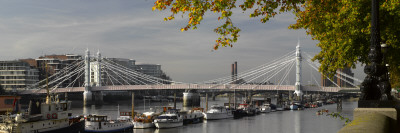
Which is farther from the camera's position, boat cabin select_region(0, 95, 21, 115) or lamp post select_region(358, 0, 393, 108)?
boat cabin select_region(0, 95, 21, 115)

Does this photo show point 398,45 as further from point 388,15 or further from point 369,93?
point 369,93

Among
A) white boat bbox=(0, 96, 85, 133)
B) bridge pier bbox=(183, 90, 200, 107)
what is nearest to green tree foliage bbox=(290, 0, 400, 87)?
white boat bbox=(0, 96, 85, 133)

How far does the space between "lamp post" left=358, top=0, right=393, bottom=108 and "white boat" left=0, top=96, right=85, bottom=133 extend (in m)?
37.1

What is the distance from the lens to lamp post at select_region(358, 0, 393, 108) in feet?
34.8

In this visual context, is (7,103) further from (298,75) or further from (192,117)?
(298,75)

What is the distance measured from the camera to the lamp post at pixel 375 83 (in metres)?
Answer: 10.6

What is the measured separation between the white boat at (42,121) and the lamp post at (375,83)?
37.1 meters

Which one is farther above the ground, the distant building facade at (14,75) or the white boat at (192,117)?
the distant building facade at (14,75)

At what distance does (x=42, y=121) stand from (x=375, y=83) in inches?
1542

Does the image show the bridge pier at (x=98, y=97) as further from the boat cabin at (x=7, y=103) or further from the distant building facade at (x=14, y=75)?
the boat cabin at (x=7, y=103)

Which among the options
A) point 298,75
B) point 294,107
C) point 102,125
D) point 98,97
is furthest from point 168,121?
point 98,97

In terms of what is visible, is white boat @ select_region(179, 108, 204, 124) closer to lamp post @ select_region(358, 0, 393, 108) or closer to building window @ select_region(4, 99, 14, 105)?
building window @ select_region(4, 99, 14, 105)

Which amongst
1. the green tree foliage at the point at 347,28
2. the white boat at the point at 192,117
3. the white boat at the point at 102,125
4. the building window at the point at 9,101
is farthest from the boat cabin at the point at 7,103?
the green tree foliage at the point at 347,28

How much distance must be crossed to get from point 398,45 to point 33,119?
3563cm
